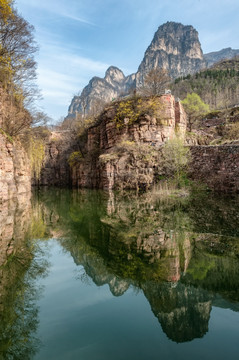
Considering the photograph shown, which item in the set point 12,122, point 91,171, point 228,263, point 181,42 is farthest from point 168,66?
point 228,263

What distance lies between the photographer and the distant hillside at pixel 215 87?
64.4 meters

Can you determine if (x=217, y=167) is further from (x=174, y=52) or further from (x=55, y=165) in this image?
(x=174, y=52)

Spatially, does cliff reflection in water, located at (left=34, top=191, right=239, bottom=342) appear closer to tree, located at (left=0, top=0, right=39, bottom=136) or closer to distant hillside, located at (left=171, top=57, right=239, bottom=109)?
tree, located at (left=0, top=0, right=39, bottom=136)

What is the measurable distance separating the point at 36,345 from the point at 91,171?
30571 millimetres

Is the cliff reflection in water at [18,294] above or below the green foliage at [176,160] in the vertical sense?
below

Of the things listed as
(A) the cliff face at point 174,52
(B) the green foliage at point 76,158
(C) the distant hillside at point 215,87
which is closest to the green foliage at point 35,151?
(B) the green foliage at point 76,158

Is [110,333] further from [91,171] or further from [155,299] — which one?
[91,171]

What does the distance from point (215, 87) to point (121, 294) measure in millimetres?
81424

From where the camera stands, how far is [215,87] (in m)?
74.4

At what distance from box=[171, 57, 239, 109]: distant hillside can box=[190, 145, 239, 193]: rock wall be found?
43.8m

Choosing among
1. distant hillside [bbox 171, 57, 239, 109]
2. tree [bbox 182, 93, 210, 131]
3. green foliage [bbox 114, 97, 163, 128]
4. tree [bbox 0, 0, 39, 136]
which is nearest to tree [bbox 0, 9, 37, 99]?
tree [bbox 0, 0, 39, 136]

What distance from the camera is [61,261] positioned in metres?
5.93

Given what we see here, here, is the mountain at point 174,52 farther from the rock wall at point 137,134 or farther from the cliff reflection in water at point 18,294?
the cliff reflection in water at point 18,294

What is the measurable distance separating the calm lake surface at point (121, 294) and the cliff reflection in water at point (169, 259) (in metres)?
0.02
